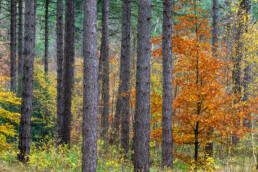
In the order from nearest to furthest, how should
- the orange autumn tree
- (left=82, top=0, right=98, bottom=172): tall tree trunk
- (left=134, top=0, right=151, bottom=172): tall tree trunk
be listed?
(left=82, top=0, right=98, bottom=172): tall tree trunk < (left=134, top=0, right=151, bottom=172): tall tree trunk < the orange autumn tree

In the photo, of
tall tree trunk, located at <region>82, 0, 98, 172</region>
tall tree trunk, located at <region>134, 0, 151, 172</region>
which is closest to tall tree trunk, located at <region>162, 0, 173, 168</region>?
tall tree trunk, located at <region>134, 0, 151, 172</region>

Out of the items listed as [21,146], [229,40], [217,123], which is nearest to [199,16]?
[229,40]

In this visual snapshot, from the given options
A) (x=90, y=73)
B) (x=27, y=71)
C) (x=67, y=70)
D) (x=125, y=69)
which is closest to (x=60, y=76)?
(x=67, y=70)

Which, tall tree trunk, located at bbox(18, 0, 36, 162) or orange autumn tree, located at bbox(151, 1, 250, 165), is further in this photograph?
orange autumn tree, located at bbox(151, 1, 250, 165)

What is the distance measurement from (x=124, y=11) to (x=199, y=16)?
3.99m

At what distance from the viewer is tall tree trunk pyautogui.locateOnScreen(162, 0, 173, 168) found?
9523 millimetres

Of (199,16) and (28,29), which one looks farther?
(199,16)

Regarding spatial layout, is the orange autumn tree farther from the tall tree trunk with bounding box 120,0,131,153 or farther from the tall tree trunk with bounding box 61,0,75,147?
the tall tree trunk with bounding box 61,0,75,147

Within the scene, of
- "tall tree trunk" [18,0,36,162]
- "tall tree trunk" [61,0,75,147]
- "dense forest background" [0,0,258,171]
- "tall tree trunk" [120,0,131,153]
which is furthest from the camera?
"tall tree trunk" [120,0,131,153]

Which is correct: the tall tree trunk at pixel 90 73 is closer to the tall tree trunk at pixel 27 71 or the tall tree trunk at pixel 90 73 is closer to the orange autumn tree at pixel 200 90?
the tall tree trunk at pixel 27 71

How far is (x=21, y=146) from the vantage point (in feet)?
29.2

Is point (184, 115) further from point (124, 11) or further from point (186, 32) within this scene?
point (124, 11)

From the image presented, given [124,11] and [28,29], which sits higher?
[124,11]

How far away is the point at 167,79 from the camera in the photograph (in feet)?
31.6
